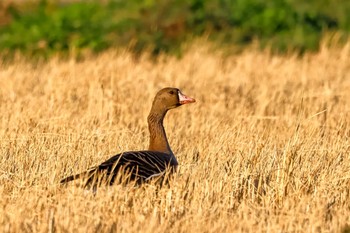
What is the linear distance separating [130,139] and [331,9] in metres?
13.5

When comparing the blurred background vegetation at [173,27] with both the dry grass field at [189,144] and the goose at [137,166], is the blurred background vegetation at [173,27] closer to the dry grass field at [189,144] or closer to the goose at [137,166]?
the dry grass field at [189,144]

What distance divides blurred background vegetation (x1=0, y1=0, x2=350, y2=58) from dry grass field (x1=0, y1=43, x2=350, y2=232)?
325 cm

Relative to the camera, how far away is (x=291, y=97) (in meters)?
13.2

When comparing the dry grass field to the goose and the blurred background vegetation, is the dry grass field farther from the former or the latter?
the blurred background vegetation

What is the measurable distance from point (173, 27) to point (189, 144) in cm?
1006

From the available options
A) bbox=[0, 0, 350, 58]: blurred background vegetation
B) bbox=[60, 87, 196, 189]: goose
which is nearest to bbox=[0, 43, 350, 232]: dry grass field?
bbox=[60, 87, 196, 189]: goose

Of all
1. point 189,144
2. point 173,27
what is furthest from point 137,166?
point 173,27

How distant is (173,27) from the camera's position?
20.3m

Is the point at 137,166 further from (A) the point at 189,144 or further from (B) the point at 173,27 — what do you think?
(B) the point at 173,27

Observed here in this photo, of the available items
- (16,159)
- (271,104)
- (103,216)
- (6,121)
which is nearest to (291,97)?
(271,104)

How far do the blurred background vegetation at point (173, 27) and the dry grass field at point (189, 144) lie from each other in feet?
10.7

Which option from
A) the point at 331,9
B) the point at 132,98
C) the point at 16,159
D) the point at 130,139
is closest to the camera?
the point at 16,159

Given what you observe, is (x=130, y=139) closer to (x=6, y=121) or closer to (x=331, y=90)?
(x=6, y=121)

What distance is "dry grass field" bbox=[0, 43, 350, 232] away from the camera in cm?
719
